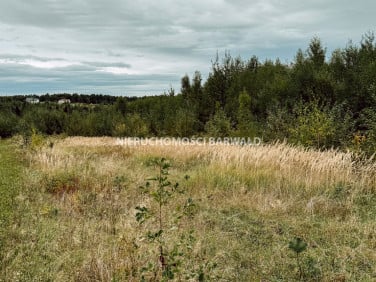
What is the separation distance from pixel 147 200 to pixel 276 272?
3.07 meters

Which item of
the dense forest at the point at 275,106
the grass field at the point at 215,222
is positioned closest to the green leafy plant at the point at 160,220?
the grass field at the point at 215,222

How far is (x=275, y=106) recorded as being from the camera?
736 inches

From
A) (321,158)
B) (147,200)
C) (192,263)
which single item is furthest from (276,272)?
(321,158)

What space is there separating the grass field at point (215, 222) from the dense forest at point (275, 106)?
7.86 ft

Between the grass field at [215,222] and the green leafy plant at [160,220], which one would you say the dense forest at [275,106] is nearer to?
the grass field at [215,222]

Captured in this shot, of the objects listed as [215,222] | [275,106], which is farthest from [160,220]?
[275,106]

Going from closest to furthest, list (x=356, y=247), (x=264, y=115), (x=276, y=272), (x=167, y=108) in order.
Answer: (x=276, y=272) → (x=356, y=247) → (x=264, y=115) → (x=167, y=108)

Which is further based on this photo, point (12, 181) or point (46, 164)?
point (46, 164)

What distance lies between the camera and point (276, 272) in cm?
360

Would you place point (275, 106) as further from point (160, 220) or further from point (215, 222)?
point (160, 220)

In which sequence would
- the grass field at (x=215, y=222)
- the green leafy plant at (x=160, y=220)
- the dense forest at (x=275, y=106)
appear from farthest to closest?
the dense forest at (x=275, y=106)
the grass field at (x=215, y=222)
the green leafy plant at (x=160, y=220)

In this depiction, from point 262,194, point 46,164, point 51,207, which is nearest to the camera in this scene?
point 51,207

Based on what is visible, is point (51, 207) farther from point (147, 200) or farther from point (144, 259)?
point (144, 259)

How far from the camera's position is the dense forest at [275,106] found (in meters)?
12.5
